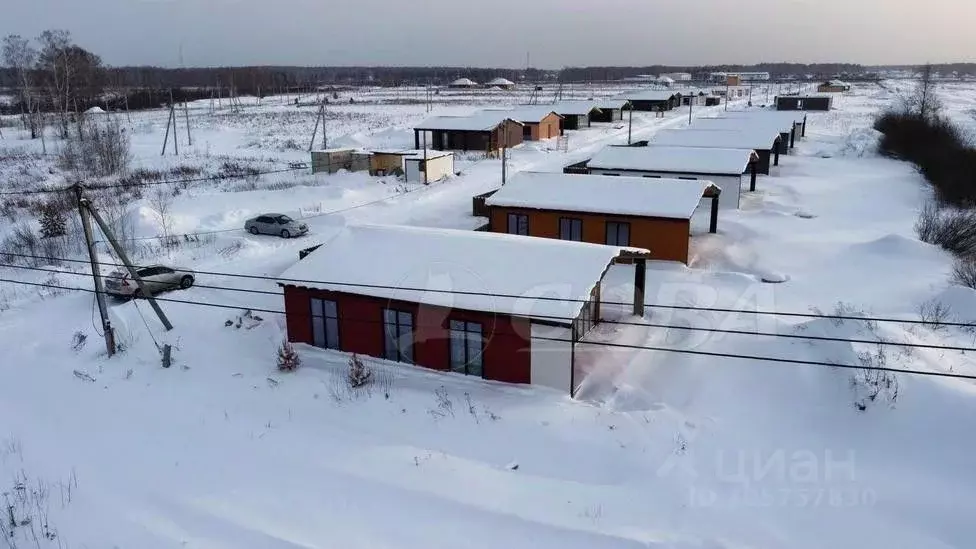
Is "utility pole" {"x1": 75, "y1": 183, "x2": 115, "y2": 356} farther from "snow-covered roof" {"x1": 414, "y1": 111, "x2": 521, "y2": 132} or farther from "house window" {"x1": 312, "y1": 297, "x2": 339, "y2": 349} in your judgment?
"snow-covered roof" {"x1": 414, "y1": 111, "x2": 521, "y2": 132}

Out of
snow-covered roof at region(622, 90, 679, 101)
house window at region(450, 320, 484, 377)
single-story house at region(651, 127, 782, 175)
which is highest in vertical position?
snow-covered roof at region(622, 90, 679, 101)

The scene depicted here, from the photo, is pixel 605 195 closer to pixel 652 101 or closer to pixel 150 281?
pixel 150 281

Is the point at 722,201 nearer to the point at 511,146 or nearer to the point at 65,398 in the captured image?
the point at 511,146

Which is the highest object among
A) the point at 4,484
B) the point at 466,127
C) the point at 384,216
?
the point at 466,127

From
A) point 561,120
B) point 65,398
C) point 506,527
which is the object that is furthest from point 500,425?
point 561,120

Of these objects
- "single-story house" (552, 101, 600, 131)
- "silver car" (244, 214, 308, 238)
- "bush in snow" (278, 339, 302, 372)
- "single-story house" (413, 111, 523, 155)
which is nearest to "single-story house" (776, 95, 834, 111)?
"single-story house" (552, 101, 600, 131)
